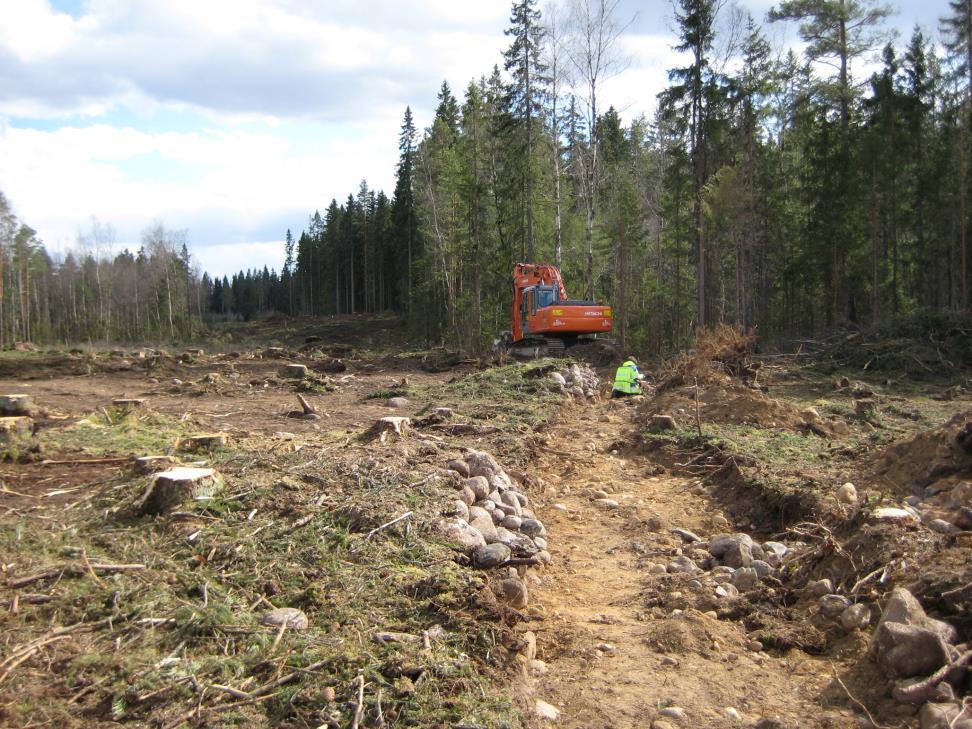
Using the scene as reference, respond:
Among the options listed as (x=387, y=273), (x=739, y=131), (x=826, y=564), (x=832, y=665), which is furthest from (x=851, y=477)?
(x=387, y=273)

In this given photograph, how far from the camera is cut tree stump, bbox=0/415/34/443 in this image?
731cm

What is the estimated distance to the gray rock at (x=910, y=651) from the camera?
3.49 metres

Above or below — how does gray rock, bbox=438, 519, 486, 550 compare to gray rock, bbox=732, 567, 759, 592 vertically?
above

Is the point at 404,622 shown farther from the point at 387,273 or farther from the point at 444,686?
the point at 387,273

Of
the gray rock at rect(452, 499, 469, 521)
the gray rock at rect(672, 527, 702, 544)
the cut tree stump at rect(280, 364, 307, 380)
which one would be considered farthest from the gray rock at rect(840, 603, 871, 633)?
the cut tree stump at rect(280, 364, 307, 380)

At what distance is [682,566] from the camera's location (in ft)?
18.6

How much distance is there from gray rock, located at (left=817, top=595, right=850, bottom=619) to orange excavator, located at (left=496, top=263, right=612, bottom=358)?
16926mm

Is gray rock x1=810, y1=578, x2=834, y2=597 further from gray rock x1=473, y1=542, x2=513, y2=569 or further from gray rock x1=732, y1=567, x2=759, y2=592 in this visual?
gray rock x1=473, y1=542, x2=513, y2=569

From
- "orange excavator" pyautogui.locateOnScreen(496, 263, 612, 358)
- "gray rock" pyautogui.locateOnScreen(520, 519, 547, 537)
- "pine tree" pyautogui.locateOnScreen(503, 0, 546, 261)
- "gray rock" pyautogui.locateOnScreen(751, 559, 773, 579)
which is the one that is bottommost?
"gray rock" pyautogui.locateOnScreen(751, 559, 773, 579)

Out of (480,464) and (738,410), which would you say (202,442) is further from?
(738,410)

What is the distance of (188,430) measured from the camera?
899 cm

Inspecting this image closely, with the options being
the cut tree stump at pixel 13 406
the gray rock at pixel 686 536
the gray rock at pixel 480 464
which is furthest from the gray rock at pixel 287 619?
the cut tree stump at pixel 13 406

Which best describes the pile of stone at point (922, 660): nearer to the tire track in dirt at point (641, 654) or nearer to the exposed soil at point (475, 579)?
the exposed soil at point (475, 579)

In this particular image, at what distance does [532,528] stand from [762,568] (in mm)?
1918
